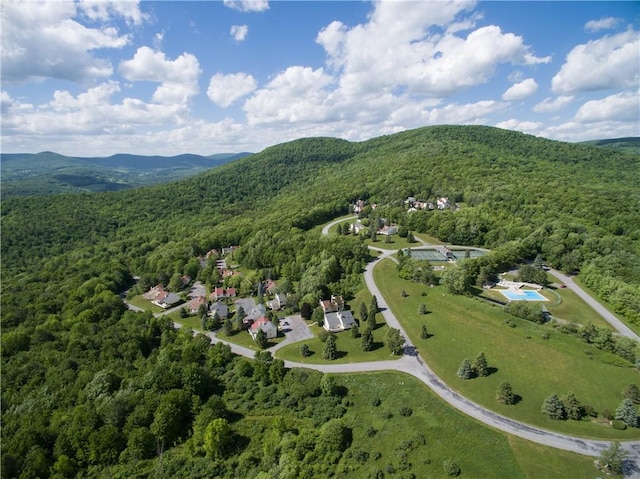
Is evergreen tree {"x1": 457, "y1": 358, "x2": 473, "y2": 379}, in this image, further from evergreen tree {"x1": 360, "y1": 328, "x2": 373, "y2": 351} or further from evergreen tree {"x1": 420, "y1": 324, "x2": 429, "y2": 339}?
evergreen tree {"x1": 360, "y1": 328, "x2": 373, "y2": 351}

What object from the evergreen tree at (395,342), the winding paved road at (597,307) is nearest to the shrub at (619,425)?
the winding paved road at (597,307)

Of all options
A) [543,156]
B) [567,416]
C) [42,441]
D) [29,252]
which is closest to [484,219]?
[567,416]

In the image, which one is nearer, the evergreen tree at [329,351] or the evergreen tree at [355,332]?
the evergreen tree at [329,351]

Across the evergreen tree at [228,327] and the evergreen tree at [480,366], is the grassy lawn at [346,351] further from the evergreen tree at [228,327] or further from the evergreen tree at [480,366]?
the evergreen tree at [228,327]

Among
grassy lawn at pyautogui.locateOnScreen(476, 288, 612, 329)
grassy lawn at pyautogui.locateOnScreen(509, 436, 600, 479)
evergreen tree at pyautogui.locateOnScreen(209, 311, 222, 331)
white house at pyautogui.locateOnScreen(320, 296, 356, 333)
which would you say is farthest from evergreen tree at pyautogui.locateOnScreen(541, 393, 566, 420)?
evergreen tree at pyautogui.locateOnScreen(209, 311, 222, 331)

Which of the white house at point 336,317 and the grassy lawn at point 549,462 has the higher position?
the grassy lawn at point 549,462

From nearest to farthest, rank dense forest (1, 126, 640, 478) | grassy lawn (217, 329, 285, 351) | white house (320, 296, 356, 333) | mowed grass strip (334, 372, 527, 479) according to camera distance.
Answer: mowed grass strip (334, 372, 527, 479) < dense forest (1, 126, 640, 478) < grassy lawn (217, 329, 285, 351) < white house (320, 296, 356, 333)

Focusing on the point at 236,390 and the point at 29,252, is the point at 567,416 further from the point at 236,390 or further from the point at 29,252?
the point at 29,252

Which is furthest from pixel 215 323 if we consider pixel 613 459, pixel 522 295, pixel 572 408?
pixel 522 295
